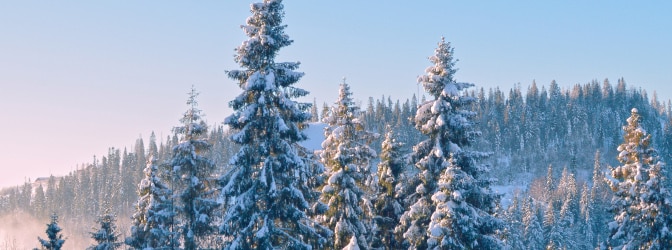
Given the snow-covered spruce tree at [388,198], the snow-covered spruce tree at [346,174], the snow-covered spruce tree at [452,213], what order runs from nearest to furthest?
the snow-covered spruce tree at [452,213], the snow-covered spruce tree at [346,174], the snow-covered spruce tree at [388,198]

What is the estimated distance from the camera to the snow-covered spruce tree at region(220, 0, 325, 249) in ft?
76.2

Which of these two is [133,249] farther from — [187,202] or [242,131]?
[242,131]

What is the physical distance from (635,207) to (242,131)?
1807cm

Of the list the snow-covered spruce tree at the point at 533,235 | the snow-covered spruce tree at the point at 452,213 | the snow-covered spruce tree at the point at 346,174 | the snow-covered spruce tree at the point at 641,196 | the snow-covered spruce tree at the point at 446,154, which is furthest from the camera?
the snow-covered spruce tree at the point at 533,235

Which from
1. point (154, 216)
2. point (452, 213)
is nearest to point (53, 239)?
point (154, 216)

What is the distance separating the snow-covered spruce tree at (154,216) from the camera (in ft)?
109

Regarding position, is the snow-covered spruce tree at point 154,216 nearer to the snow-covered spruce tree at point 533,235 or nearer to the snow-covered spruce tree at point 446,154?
the snow-covered spruce tree at point 446,154

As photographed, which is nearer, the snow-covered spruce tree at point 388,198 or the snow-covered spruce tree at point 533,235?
the snow-covered spruce tree at point 388,198

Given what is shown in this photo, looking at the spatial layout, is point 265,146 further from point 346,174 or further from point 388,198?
point 388,198

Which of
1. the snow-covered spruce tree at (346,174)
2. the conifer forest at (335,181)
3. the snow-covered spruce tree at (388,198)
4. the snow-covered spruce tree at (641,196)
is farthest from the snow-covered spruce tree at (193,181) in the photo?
the snow-covered spruce tree at (641,196)

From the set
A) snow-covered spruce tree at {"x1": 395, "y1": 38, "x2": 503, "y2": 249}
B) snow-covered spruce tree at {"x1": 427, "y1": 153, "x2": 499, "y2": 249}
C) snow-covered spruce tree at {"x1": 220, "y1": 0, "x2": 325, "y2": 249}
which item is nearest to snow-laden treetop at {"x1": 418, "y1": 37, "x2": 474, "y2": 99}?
snow-covered spruce tree at {"x1": 395, "y1": 38, "x2": 503, "y2": 249}

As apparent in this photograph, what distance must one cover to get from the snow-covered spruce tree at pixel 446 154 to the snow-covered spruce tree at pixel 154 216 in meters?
13.0

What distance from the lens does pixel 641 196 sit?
27.5m

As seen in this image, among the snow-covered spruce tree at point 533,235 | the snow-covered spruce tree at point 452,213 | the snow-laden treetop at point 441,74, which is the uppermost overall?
the snow-laden treetop at point 441,74
